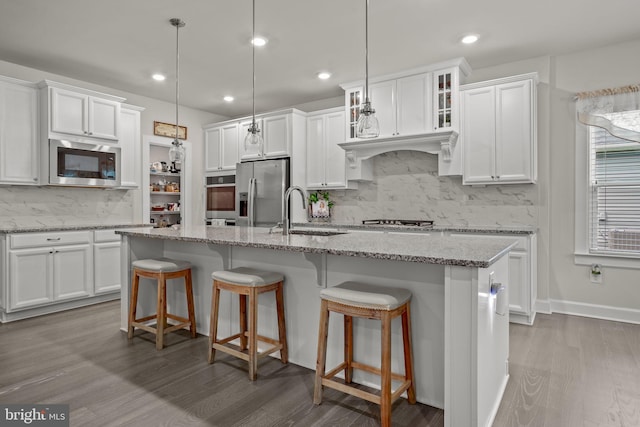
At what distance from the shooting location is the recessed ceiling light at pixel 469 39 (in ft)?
11.4

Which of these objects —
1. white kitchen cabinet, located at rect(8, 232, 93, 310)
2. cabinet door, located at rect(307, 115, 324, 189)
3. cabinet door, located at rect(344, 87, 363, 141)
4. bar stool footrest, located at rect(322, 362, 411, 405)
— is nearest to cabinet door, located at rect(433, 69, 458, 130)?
cabinet door, located at rect(344, 87, 363, 141)

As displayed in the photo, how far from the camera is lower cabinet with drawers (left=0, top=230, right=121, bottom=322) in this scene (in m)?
3.65

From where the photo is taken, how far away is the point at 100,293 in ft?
14.1

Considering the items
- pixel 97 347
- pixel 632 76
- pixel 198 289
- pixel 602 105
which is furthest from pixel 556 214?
pixel 97 347

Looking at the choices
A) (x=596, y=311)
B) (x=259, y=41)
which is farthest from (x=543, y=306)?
(x=259, y=41)

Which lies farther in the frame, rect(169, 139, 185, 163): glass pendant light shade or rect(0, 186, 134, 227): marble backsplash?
rect(0, 186, 134, 227): marble backsplash

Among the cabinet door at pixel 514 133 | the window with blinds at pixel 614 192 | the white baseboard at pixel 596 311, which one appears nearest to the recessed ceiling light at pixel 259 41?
the cabinet door at pixel 514 133

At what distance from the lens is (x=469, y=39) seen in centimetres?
354

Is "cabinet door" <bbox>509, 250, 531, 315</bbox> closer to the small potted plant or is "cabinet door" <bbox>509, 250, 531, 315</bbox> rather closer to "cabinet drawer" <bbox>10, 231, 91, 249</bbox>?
the small potted plant

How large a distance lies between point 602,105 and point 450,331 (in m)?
3.29

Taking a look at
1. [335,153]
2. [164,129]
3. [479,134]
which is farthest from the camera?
[164,129]

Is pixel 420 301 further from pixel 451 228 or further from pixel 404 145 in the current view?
pixel 404 145

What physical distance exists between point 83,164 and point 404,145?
11.8ft

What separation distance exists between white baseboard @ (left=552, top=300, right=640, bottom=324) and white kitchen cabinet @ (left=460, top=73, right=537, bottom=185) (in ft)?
4.36
